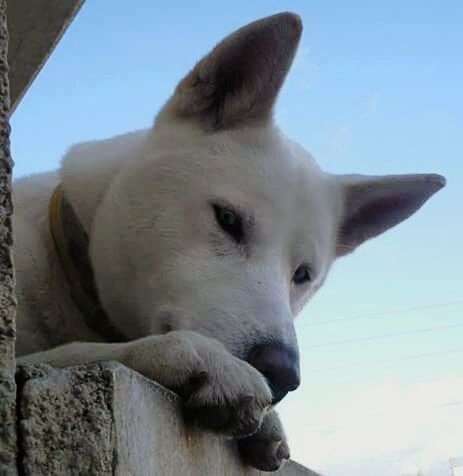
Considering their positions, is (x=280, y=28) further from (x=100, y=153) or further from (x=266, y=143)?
(x=100, y=153)

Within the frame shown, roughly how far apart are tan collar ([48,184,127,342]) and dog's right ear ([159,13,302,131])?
463 millimetres

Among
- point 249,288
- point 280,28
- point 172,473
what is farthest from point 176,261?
point 172,473

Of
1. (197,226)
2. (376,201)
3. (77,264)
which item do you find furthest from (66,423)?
(376,201)

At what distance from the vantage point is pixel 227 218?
2.45m

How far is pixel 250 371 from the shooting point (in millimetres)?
1487

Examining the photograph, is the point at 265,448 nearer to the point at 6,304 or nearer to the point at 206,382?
the point at 206,382

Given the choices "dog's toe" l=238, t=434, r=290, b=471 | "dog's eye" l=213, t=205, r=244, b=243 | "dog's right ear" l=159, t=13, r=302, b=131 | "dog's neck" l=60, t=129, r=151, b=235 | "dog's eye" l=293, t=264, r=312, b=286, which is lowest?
"dog's toe" l=238, t=434, r=290, b=471

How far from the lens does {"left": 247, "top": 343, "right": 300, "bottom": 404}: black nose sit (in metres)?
1.90

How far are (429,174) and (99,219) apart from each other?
3.91ft

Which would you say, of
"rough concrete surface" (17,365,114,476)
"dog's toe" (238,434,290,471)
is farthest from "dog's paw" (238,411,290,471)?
"rough concrete surface" (17,365,114,476)

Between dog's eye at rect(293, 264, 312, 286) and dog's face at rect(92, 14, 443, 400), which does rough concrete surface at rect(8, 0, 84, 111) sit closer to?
→ dog's face at rect(92, 14, 443, 400)

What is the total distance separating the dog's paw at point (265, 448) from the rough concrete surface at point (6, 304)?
26.8 inches

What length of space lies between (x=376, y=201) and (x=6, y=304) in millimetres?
2245

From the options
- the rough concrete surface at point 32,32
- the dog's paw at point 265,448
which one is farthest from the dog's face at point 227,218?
the rough concrete surface at point 32,32
